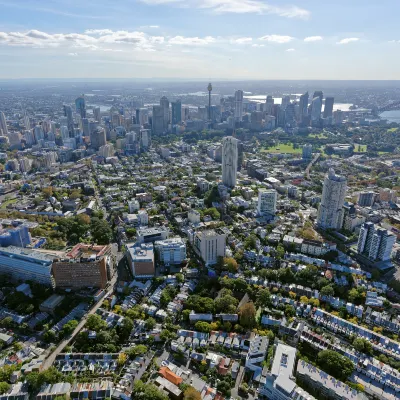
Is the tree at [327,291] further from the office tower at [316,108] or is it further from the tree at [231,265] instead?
the office tower at [316,108]

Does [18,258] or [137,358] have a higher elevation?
[18,258]

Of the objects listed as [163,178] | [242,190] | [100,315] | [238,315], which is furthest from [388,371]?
[163,178]

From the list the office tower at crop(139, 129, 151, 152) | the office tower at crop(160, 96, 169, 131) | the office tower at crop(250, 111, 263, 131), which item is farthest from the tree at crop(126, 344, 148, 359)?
the office tower at crop(250, 111, 263, 131)

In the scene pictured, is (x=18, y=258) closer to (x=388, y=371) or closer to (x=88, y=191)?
(x=88, y=191)

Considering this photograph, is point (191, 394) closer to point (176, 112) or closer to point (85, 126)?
point (85, 126)

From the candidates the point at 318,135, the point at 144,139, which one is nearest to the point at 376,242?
the point at 144,139
